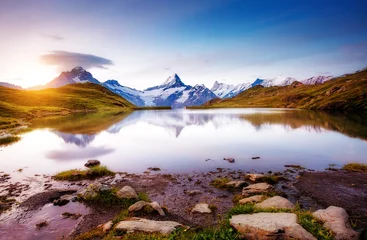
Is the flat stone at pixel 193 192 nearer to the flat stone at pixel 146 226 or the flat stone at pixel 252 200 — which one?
the flat stone at pixel 252 200

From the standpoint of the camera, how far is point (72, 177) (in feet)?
95.0

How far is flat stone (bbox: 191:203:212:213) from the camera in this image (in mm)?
19014

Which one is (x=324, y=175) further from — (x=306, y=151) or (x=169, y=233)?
(x=169, y=233)

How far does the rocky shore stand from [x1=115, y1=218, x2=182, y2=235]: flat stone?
0.20ft

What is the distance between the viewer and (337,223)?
12.6 metres

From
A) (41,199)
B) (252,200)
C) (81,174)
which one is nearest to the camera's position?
(252,200)

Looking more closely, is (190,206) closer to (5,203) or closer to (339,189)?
(339,189)

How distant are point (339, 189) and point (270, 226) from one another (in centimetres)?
1707

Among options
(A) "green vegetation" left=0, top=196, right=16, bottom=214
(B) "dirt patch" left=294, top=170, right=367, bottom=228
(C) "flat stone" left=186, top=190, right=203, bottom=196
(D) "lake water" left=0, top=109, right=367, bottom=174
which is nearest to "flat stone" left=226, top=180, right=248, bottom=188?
(C) "flat stone" left=186, top=190, right=203, bottom=196

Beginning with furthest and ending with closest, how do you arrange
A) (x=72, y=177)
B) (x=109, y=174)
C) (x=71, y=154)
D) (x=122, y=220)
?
(x=71, y=154)
(x=109, y=174)
(x=72, y=177)
(x=122, y=220)

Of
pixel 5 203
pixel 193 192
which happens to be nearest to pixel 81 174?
pixel 5 203

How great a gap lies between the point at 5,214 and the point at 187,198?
15.3 m

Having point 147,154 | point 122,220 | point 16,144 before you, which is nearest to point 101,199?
point 122,220

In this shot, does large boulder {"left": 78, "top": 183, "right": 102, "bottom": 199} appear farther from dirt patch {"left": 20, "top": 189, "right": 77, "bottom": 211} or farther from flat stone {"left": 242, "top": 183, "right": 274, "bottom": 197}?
flat stone {"left": 242, "top": 183, "right": 274, "bottom": 197}
